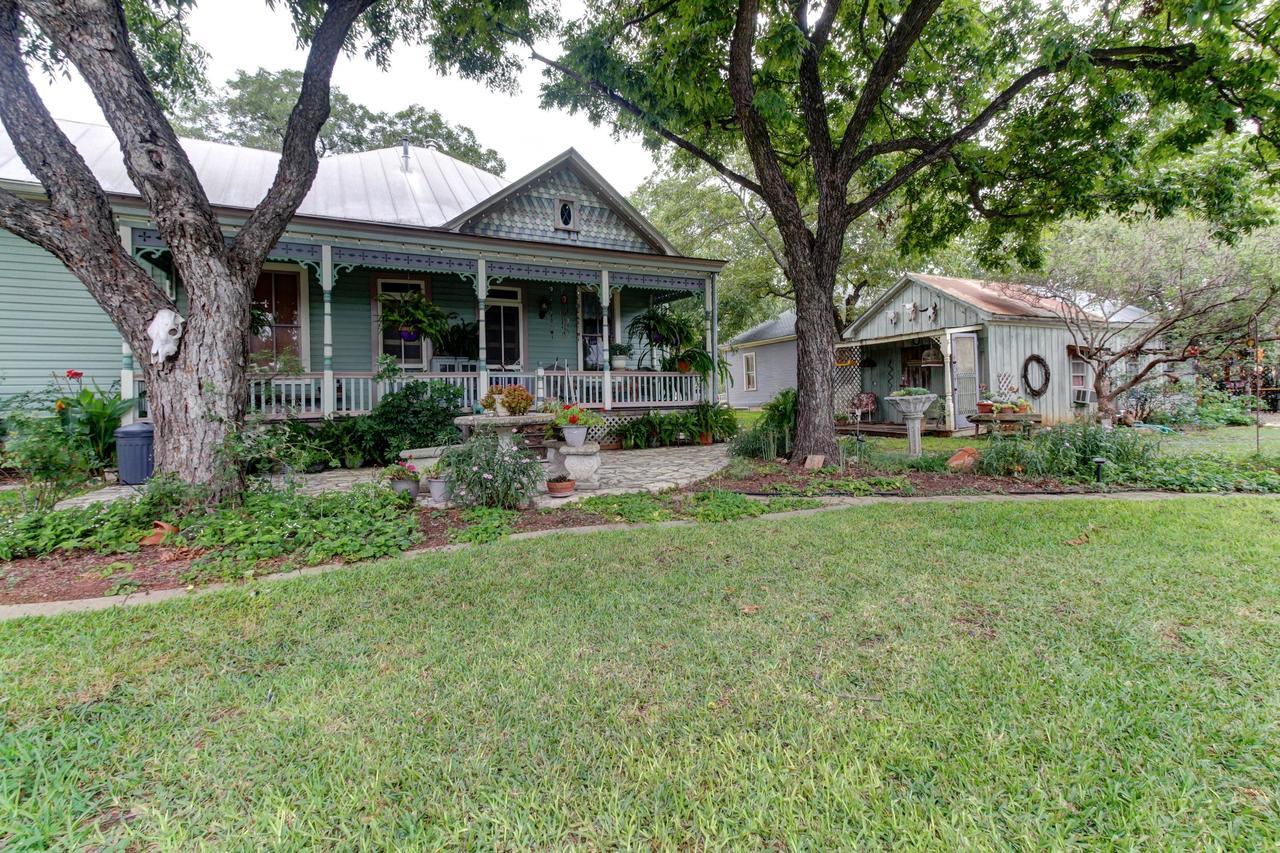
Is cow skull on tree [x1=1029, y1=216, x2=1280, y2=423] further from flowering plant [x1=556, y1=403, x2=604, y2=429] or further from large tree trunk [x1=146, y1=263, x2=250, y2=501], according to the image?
large tree trunk [x1=146, y1=263, x2=250, y2=501]

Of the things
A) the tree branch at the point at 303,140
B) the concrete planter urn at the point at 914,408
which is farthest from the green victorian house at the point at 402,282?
the concrete planter urn at the point at 914,408

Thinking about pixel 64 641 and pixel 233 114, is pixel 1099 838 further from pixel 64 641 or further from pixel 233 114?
pixel 233 114

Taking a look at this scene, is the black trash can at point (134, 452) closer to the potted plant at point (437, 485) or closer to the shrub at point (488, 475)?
the potted plant at point (437, 485)

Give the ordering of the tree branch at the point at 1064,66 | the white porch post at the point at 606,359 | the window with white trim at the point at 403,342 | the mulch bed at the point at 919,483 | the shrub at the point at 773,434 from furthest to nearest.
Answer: the window with white trim at the point at 403,342
the white porch post at the point at 606,359
the shrub at the point at 773,434
the tree branch at the point at 1064,66
the mulch bed at the point at 919,483

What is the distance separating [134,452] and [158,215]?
12.8ft

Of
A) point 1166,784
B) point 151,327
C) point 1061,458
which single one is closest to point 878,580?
point 1166,784

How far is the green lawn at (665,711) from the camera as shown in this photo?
58.8 inches

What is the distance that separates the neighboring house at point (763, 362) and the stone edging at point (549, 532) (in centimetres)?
1478

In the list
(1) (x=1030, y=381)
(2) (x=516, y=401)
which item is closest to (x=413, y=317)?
(2) (x=516, y=401)

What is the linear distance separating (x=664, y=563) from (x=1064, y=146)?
8.51 metres

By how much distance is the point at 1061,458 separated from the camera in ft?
21.1

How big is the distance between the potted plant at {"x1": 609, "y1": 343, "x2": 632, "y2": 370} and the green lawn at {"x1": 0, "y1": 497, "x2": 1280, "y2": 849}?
790 centimetres

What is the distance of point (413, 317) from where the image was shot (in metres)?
9.39

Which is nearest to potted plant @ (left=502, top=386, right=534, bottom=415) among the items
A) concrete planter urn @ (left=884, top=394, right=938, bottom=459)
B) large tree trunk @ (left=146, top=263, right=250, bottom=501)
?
large tree trunk @ (left=146, top=263, right=250, bottom=501)
